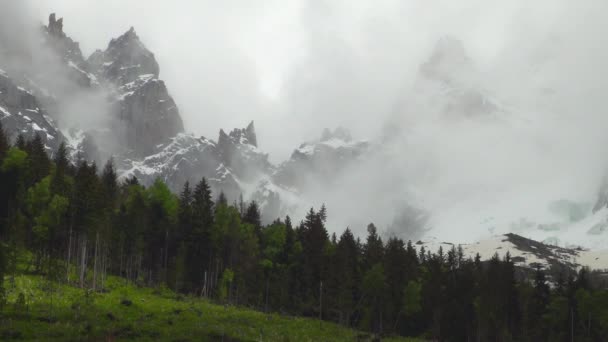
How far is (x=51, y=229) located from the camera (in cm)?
6938

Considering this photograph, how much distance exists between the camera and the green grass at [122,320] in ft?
131

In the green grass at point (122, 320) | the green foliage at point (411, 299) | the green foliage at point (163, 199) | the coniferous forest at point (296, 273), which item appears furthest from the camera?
the green foliage at point (163, 199)

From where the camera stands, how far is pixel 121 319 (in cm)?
4878

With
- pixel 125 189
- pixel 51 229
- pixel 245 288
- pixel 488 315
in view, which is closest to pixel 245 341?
pixel 51 229

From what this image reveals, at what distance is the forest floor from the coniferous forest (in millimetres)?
15252

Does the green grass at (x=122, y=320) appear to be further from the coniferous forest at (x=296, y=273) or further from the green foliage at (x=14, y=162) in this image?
the green foliage at (x=14, y=162)

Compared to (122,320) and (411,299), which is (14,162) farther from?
(411,299)

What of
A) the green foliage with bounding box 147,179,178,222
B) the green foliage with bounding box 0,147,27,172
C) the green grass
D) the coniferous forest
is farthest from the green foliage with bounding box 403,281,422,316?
the green foliage with bounding box 0,147,27,172

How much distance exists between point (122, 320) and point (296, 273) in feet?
180

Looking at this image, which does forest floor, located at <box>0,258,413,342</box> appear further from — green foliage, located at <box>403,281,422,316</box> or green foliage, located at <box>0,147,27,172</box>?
green foliage, located at <box>403,281,422,316</box>

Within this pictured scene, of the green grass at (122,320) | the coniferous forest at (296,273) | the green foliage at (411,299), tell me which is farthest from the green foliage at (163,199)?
the green foliage at (411,299)

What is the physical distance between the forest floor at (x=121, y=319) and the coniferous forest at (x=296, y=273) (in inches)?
600

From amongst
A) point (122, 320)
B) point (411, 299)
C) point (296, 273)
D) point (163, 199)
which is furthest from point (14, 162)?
point (411, 299)

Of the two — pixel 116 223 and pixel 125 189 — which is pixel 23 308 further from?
pixel 125 189
